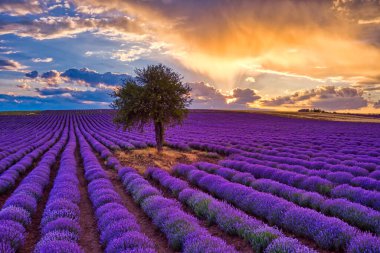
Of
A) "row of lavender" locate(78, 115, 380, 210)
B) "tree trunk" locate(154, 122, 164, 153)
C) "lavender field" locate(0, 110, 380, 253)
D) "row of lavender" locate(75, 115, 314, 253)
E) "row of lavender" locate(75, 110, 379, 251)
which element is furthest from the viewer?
"tree trunk" locate(154, 122, 164, 153)

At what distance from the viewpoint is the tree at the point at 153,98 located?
2041cm

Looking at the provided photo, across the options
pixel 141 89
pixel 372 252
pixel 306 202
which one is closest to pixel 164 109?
pixel 141 89

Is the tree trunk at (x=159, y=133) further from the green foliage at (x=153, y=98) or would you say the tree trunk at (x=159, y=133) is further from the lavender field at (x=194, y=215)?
the lavender field at (x=194, y=215)

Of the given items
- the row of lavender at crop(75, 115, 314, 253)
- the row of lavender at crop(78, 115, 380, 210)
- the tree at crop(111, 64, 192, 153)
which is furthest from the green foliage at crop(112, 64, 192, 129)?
the row of lavender at crop(75, 115, 314, 253)

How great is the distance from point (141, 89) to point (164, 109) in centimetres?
192

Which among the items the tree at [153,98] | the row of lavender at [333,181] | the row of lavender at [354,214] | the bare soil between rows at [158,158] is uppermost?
the tree at [153,98]

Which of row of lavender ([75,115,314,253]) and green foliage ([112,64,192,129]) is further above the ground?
green foliage ([112,64,192,129])

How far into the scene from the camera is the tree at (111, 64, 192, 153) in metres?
20.4

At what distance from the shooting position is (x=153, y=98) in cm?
2033

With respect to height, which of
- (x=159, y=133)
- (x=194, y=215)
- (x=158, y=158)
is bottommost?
(x=158, y=158)

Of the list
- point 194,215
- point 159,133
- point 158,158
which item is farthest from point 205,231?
point 159,133

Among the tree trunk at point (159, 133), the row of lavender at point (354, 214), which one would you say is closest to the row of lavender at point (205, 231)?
the row of lavender at point (354, 214)

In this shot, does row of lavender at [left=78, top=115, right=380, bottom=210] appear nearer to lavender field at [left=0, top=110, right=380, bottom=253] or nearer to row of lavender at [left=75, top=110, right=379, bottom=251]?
lavender field at [left=0, top=110, right=380, bottom=253]

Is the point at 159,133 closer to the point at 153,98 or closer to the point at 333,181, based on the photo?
the point at 153,98
